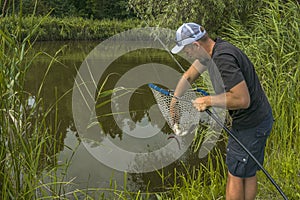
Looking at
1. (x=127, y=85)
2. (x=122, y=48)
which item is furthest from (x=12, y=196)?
(x=122, y=48)

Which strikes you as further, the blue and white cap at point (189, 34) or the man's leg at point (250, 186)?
the man's leg at point (250, 186)

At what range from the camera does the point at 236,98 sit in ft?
6.38

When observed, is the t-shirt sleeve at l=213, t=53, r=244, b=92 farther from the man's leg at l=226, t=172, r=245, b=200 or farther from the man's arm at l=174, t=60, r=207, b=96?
the man's leg at l=226, t=172, r=245, b=200

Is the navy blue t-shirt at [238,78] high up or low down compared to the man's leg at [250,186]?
up

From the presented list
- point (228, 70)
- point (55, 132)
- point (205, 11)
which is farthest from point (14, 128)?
point (205, 11)

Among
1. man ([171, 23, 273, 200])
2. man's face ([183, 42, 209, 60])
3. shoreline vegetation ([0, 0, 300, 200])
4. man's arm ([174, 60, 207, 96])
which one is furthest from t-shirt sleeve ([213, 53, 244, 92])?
shoreline vegetation ([0, 0, 300, 200])

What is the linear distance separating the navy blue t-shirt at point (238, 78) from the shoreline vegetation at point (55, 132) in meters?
0.65

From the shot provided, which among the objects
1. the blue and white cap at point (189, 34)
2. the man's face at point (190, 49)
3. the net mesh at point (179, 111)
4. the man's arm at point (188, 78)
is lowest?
the net mesh at point (179, 111)

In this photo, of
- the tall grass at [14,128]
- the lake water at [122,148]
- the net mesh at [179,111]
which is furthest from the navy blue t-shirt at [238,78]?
the tall grass at [14,128]

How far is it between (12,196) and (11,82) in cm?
53

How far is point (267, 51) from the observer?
4059mm

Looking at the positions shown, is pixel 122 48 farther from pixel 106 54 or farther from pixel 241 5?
pixel 241 5

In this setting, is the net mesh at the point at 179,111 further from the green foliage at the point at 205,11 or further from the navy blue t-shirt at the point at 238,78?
the green foliage at the point at 205,11

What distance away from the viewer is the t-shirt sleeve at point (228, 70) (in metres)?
1.91
